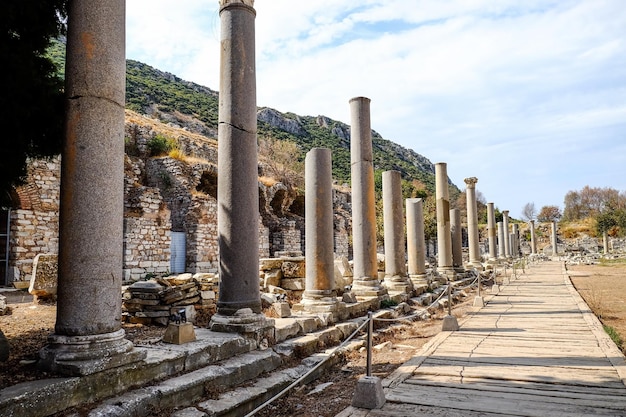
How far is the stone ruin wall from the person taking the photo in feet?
45.3

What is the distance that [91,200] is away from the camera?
14.7 feet

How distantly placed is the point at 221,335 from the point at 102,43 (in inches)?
154

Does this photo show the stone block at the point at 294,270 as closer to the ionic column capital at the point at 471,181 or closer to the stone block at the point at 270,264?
the stone block at the point at 270,264

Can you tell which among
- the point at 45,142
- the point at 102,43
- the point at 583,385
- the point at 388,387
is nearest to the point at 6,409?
the point at 45,142

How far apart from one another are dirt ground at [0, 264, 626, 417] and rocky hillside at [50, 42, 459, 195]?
3423 centimetres

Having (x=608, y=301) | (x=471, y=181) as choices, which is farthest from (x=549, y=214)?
(x=608, y=301)

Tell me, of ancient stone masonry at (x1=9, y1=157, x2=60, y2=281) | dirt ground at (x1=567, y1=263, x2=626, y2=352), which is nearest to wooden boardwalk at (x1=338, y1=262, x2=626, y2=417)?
dirt ground at (x1=567, y1=263, x2=626, y2=352)

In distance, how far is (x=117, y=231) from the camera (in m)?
4.68

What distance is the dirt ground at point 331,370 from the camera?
16.6ft

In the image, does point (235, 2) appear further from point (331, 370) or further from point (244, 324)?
point (331, 370)

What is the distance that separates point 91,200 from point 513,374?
542 centimetres

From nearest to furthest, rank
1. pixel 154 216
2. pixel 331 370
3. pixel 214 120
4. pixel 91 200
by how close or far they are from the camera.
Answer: pixel 91 200, pixel 331 370, pixel 154 216, pixel 214 120

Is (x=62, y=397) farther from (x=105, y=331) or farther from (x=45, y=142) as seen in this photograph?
(x=45, y=142)

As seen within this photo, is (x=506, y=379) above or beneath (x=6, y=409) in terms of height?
beneath
